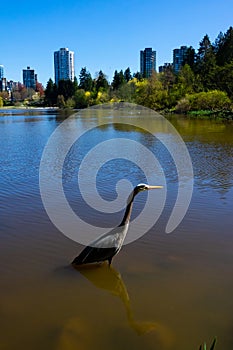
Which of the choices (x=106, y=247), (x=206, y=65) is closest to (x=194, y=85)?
(x=206, y=65)

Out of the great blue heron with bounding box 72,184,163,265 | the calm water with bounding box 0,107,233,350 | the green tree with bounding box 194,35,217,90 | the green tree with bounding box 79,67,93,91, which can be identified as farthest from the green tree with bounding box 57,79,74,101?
the great blue heron with bounding box 72,184,163,265

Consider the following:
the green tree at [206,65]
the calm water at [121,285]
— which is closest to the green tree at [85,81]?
the green tree at [206,65]

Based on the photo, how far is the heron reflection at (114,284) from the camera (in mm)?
4512

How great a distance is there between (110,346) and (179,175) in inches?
381

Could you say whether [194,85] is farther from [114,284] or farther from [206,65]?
[114,284]

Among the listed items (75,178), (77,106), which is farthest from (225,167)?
(77,106)

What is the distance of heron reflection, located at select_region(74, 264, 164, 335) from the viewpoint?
14.8ft

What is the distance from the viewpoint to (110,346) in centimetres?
417

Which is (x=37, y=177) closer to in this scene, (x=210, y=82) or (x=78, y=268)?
(x=78, y=268)

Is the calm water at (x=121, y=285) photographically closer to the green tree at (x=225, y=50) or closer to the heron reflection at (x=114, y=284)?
the heron reflection at (x=114, y=284)

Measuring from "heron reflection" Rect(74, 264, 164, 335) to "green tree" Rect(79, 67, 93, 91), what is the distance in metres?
124

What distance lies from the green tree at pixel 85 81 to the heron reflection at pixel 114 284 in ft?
406

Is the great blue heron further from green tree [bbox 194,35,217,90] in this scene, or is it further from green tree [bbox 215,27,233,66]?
green tree [bbox 215,27,233,66]

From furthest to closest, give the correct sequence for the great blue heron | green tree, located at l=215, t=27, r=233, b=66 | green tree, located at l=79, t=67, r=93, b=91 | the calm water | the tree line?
green tree, located at l=79, t=67, r=93, b=91 < green tree, located at l=215, t=27, r=233, b=66 < the tree line < the great blue heron < the calm water
